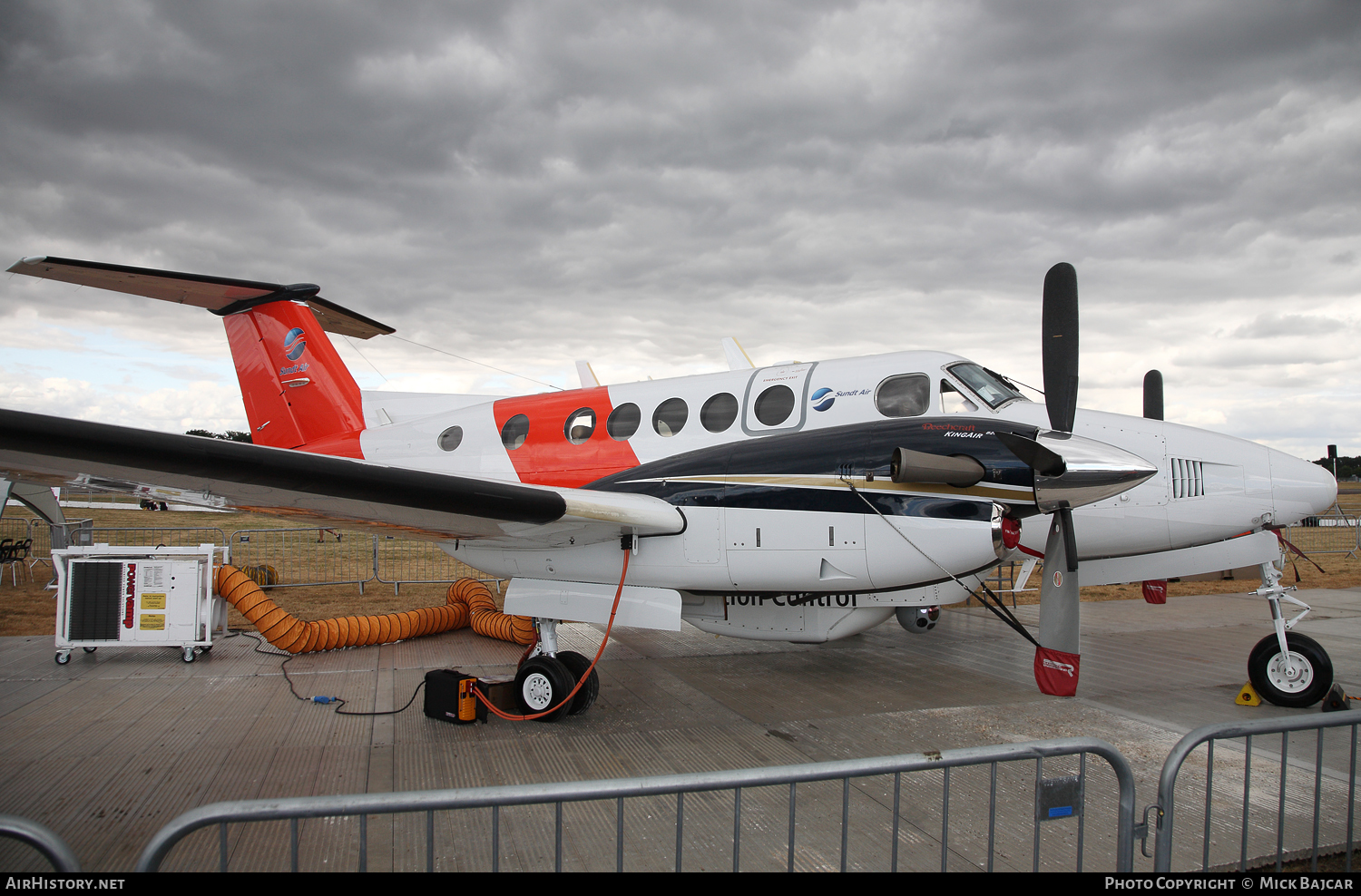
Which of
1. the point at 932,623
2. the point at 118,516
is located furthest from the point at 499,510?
the point at 118,516

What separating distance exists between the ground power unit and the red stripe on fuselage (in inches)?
152

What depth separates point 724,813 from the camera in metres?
4.53

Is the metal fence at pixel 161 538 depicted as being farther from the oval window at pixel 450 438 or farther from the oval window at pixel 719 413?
the oval window at pixel 719 413

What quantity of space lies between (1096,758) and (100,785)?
698 centimetres

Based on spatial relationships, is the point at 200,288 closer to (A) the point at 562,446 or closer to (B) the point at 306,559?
(A) the point at 562,446

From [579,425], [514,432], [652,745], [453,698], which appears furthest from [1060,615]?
[514,432]

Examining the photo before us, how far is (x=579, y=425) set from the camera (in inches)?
307

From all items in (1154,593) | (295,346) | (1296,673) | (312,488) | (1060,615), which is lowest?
(1296,673)

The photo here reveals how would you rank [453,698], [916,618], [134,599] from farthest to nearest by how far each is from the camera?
[916,618], [134,599], [453,698]

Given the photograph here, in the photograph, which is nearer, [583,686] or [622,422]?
[583,686]

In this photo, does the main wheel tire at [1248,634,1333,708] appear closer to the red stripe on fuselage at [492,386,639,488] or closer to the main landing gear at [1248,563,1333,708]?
the main landing gear at [1248,563,1333,708]

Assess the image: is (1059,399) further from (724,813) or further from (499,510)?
(499,510)

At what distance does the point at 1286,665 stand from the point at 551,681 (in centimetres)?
667
